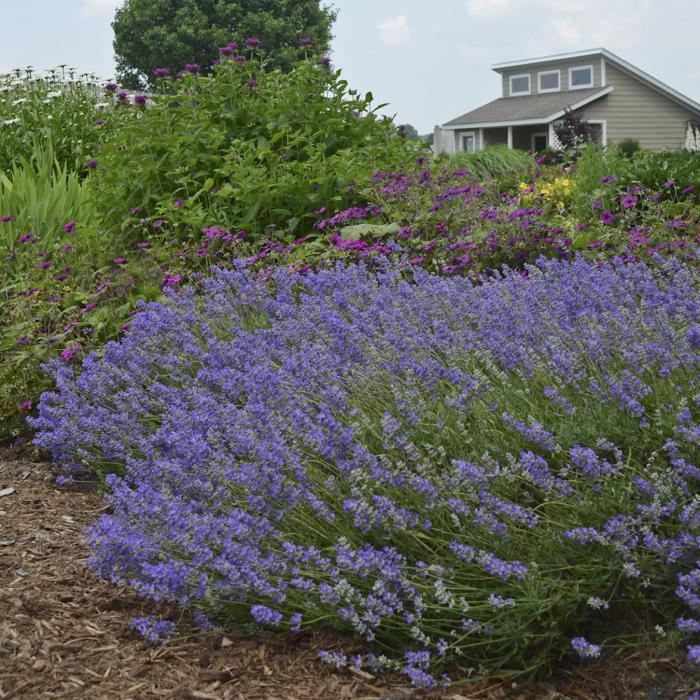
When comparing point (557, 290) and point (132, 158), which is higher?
point (132, 158)

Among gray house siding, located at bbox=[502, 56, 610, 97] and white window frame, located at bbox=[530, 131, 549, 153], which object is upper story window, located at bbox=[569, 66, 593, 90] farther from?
white window frame, located at bbox=[530, 131, 549, 153]

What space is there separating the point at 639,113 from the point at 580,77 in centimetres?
251

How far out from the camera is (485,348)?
3.54 meters

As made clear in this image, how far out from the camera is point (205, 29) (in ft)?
114

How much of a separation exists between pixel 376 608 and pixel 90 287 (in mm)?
4208

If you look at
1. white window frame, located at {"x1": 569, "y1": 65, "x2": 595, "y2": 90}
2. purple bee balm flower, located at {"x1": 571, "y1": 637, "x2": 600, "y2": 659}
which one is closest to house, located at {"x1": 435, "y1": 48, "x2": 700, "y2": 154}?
white window frame, located at {"x1": 569, "y1": 65, "x2": 595, "y2": 90}

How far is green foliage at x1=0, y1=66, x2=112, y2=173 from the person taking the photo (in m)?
10.8

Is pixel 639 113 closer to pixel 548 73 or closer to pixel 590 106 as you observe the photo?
pixel 590 106

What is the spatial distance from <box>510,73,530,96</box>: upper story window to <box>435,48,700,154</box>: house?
0.09m

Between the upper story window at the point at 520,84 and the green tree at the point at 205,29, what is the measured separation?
746 centimetres

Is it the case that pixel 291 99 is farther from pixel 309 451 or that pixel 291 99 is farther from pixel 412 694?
pixel 412 694

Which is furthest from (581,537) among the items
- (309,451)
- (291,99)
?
(291,99)

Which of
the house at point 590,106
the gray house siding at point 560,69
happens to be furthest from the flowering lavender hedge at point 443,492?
the gray house siding at point 560,69

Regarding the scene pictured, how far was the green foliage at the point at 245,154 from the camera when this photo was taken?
6.79m
